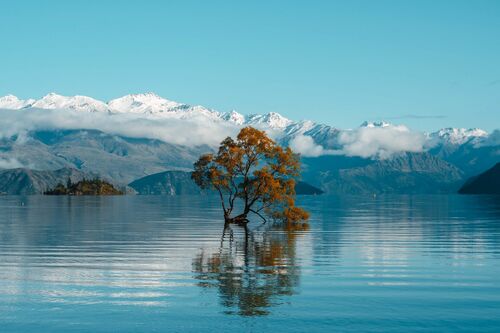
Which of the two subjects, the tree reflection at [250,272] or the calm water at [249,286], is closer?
the calm water at [249,286]

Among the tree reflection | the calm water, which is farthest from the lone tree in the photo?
the calm water

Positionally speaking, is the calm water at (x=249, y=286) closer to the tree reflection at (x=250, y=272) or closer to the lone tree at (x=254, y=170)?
the tree reflection at (x=250, y=272)

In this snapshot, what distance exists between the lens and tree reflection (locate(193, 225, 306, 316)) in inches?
1610

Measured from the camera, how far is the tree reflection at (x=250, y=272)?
40906 millimetres

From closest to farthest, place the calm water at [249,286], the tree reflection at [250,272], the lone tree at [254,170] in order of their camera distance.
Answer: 1. the calm water at [249,286]
2. the tree reflection at [250,272]
3. the lone tree at [254,170]

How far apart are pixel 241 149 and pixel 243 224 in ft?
45.1

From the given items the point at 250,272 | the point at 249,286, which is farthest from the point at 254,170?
the point at 249,286

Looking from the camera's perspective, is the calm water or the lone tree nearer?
the calm water

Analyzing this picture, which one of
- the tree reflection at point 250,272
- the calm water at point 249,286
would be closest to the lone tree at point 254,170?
the tree reflection at point 250,272

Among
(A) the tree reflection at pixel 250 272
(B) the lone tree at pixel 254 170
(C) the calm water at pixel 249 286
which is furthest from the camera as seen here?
(B) the lone tree at pixel 254 170

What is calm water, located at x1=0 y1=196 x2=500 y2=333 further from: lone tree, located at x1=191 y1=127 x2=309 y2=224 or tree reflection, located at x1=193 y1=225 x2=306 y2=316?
lone tree, located at x1=191 y1=127 x2=309 y2=224

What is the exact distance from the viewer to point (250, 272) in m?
53.0

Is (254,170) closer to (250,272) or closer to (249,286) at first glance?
(250,272)

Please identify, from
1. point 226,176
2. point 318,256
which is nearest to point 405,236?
point 318,256
